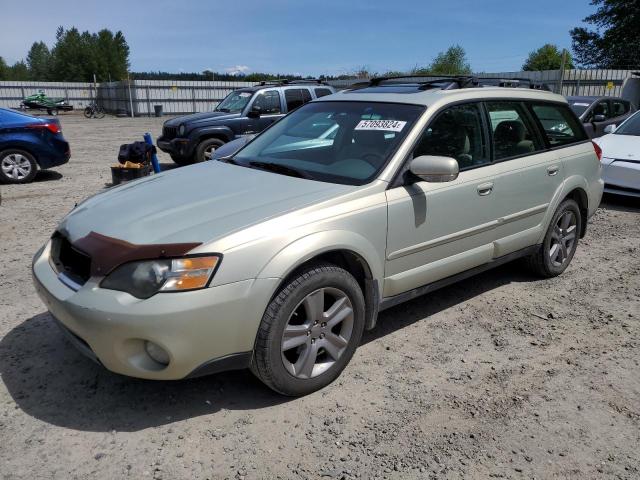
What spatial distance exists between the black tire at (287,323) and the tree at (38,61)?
105 metres

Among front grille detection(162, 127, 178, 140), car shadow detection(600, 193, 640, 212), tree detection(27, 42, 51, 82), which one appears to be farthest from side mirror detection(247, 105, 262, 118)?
tree detection(27, 42, 51, 82)

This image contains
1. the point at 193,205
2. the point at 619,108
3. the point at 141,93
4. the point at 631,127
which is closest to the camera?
the point at 193,205

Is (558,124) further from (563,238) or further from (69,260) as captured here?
(69,260)

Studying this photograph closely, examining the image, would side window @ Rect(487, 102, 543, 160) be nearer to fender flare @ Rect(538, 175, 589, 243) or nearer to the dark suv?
fender flare @ Rect(538, 175, 589, 243)

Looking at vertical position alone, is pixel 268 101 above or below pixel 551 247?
above

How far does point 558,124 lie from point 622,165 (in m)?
3.76

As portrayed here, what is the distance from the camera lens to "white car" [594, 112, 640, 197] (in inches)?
305

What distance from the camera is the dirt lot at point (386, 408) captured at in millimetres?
2527

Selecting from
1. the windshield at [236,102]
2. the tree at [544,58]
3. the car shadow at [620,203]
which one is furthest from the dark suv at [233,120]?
the tree at [544,58]

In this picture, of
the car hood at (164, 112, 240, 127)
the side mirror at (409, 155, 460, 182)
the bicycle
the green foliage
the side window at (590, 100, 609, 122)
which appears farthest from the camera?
the green foliage

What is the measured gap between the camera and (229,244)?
8.66 ft

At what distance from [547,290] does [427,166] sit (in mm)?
2186

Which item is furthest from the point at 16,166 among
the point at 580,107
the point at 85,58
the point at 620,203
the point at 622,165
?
the point at 85,58

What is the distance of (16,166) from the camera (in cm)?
947
